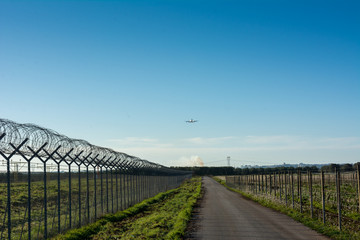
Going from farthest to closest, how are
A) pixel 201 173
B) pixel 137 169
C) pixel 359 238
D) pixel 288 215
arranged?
1. pixel 201 173
2. pixel 137 169
3. pixel 288 215
4. pixel 359 238

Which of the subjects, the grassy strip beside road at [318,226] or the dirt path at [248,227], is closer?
the grassy strip beside road at [318,226]

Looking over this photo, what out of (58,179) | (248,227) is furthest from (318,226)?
(58,179)

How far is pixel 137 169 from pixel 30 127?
17005 mm

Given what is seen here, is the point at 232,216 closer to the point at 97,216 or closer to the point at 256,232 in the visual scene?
the point at 256,232

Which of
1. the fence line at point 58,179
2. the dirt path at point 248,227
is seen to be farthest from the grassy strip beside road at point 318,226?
the fence line at point 58,179

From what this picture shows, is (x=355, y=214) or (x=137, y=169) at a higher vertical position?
(x=137, y=169)

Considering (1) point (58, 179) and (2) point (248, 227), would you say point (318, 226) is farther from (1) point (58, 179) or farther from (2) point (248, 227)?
(1) point (58, 179)

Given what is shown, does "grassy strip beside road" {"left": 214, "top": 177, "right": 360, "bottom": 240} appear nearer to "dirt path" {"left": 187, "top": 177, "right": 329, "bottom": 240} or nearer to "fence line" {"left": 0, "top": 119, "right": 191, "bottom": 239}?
"dirt path" {"left": 187, "top": 177, "right": 329, "bottom": 240}

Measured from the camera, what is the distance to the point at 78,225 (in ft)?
49.9

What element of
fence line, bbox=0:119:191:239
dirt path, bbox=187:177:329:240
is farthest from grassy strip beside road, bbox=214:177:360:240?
fence line, bbox=0:119:191:239

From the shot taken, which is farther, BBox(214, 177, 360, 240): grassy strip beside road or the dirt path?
the dirt path

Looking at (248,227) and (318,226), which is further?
(248,227)

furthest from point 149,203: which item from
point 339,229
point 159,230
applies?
point 339,229

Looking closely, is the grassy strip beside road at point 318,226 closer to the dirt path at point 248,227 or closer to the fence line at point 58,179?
the dirt path at point 248,227
